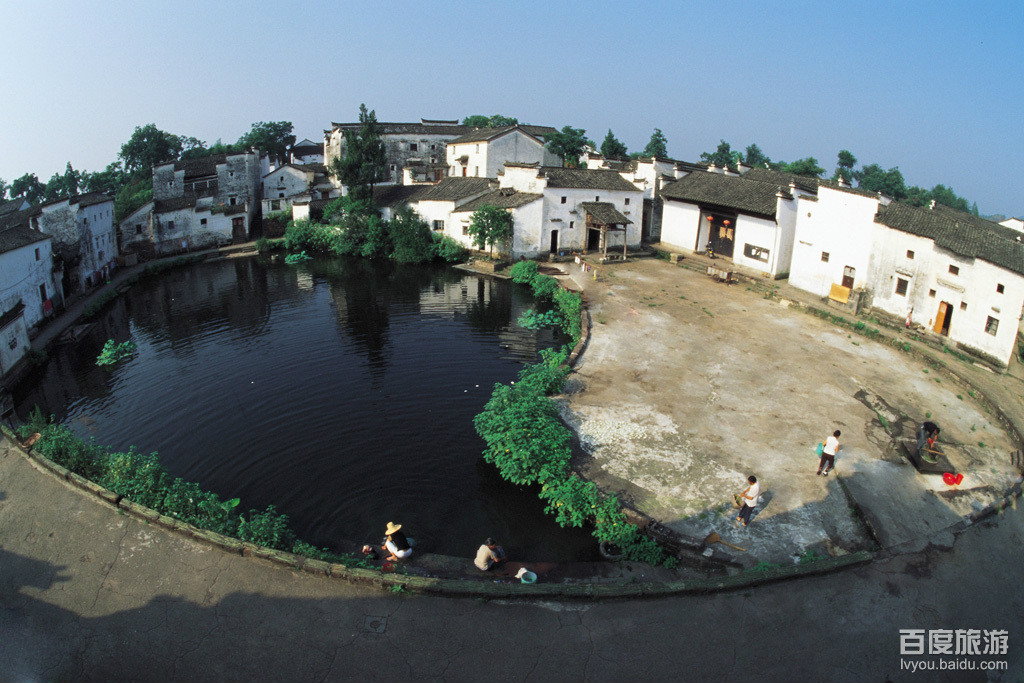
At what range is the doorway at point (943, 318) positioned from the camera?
77.6 ft

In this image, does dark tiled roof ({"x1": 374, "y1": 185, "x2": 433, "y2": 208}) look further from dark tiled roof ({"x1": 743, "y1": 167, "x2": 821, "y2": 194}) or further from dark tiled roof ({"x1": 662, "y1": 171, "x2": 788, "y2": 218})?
dark tiled roof ({"x1": 743, "y1": 167, "x2": 821, "y2": 194})

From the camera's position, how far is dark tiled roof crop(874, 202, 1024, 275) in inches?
837

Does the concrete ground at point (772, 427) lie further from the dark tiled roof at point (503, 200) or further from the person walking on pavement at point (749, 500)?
the dark tiled roof at point (503, 200)

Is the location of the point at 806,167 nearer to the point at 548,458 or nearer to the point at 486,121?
the point at 486,121

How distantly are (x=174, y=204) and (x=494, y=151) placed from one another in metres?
23.2

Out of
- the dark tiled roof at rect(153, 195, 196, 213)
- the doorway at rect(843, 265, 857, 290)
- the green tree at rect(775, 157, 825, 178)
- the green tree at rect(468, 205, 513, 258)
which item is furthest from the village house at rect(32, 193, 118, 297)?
the green tree at rect(775, 157, 825, 178)

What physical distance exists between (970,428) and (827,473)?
21.2 ft

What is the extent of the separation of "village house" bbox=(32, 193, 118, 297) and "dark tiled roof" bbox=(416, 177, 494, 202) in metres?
18.9

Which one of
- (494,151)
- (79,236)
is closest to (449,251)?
(494,151)

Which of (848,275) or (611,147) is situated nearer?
(848,275)

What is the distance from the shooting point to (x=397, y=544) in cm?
1234

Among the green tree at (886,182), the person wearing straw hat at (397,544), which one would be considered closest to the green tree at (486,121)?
the green tree at (886,182)

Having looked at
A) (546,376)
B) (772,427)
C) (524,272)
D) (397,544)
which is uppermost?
(524,272)

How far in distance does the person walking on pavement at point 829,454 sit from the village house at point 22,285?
26.1m
